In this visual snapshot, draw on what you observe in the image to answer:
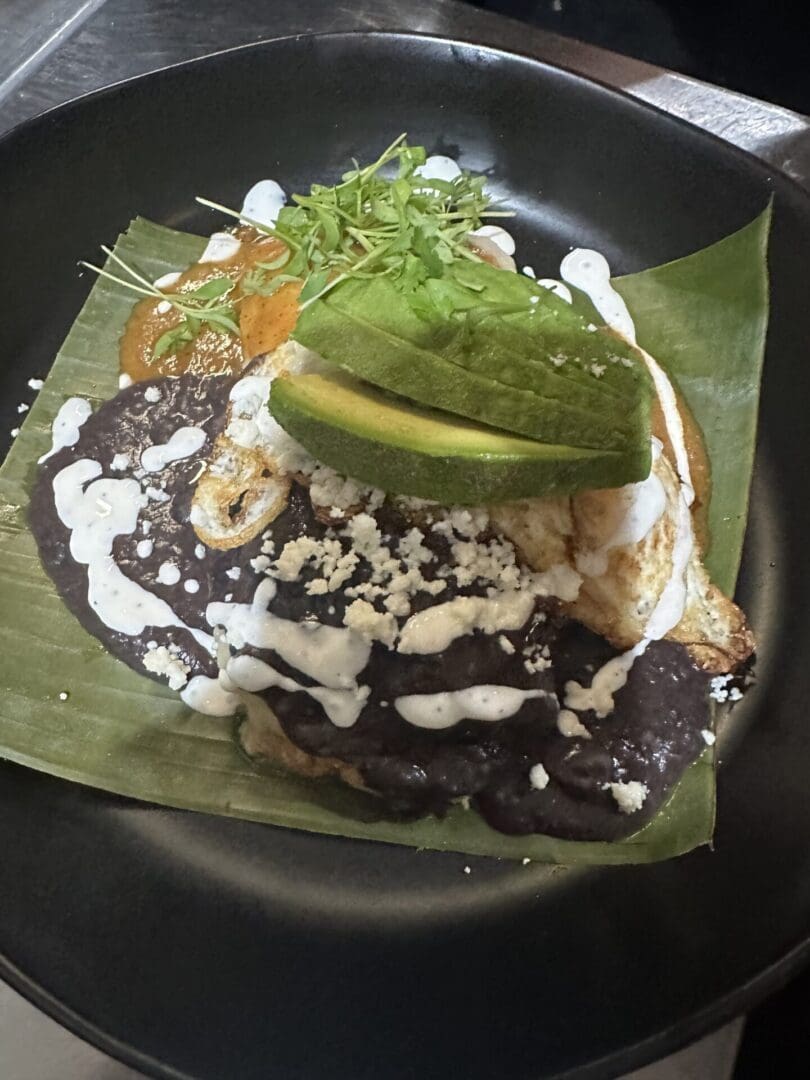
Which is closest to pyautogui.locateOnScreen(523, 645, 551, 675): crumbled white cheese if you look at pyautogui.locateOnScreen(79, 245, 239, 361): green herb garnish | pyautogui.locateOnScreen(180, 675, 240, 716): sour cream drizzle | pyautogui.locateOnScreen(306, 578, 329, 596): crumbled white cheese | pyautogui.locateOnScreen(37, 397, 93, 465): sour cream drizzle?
pyautogui.locateOnScreen(306, 578, 329, 596): crumbled white cheese

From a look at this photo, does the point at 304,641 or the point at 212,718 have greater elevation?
the point at 304,641

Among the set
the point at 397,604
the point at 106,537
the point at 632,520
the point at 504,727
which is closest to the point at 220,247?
the point at 106,537

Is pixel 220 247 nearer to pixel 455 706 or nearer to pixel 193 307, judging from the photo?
pixel 193 307

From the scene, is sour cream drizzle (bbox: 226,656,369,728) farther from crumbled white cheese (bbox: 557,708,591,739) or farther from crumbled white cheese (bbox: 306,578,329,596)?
crumbled white cheese (bbox: 557,708,591,739)

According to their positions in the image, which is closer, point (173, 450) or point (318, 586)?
point (318, 586)

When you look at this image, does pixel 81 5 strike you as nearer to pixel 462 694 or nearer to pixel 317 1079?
pixel 462 694

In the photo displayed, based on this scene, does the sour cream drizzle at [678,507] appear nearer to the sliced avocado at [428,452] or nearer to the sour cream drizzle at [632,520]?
the sour cream drizzle at [632,520]

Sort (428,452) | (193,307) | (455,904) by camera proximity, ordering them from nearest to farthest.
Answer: (428,452) < (455,904) < (193,307)
